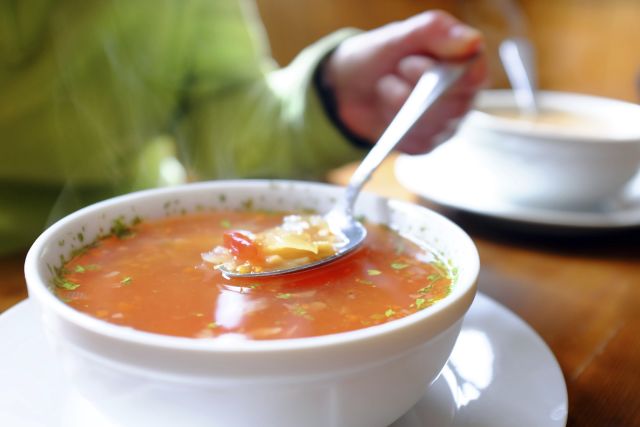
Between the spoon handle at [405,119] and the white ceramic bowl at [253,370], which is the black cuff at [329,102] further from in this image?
the white ceramic bowl at [253,370]

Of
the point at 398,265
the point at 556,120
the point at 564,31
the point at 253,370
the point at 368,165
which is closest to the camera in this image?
the point at 253,370

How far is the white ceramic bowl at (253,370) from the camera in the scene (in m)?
0.48

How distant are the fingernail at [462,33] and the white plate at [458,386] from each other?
21.3 inches

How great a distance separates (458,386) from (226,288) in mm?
263

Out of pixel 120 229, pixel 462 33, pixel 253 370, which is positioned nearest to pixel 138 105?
pixel 120 229

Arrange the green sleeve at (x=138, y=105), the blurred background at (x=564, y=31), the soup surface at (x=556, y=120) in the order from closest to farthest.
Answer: the green sleeve at (x=138, y=105), the soup surface at (x=556, y=120), the blurred background at (x=564, y=31)

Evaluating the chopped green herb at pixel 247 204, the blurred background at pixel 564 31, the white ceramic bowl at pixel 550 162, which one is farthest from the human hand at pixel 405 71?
the blurred background at pixel 564 31

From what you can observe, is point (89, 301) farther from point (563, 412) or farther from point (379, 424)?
point (563, 412)

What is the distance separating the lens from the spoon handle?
35.7 inches

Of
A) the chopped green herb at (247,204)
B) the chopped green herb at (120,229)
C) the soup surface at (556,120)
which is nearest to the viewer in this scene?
the chopped green herb at (120,229)

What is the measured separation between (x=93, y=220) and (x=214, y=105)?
28.7 inches

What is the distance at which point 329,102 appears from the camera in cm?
136

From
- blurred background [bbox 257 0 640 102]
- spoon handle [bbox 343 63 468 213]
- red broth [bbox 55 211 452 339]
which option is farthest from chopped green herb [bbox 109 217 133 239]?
blurred background [bbox 257 0 640 102]

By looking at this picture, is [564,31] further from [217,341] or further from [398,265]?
[217,341]
